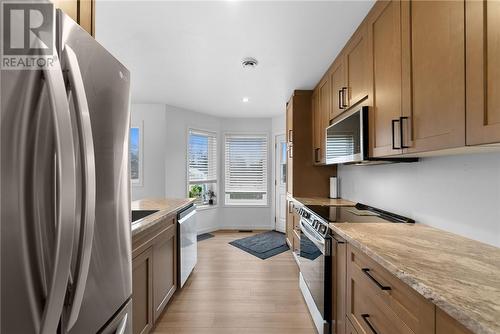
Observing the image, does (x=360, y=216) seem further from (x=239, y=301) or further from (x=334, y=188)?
(x=239, y=301)

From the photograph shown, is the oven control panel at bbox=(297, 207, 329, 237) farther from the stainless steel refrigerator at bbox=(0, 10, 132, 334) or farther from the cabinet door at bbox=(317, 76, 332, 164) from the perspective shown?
the stainless steel refrigerator at bbox=(0, 10, 132, 334)

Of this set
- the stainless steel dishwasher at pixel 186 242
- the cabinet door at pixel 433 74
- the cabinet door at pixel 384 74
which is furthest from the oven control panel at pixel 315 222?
the stainless steel dishwasher at pixel 186 242

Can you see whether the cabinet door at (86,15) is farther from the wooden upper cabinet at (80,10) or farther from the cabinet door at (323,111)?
the cabinet door at (323,111)

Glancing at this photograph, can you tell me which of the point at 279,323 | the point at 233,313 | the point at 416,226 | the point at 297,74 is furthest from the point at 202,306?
the point at 297,74

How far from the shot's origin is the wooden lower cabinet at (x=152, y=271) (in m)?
1.59

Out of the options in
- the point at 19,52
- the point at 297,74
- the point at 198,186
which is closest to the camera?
the point at 19,52

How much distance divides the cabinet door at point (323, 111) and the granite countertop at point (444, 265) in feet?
5.17

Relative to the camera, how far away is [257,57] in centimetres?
241

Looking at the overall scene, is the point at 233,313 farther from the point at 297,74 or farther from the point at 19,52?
the point at 297,74

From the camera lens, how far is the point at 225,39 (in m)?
2.07

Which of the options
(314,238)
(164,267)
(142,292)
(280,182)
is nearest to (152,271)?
(142,292)

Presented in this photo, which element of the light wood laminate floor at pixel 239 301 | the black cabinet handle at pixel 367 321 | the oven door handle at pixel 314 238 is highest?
the oven door handle at pixel 314 238

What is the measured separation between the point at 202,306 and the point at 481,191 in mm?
2314

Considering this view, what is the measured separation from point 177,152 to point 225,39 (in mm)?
2852
